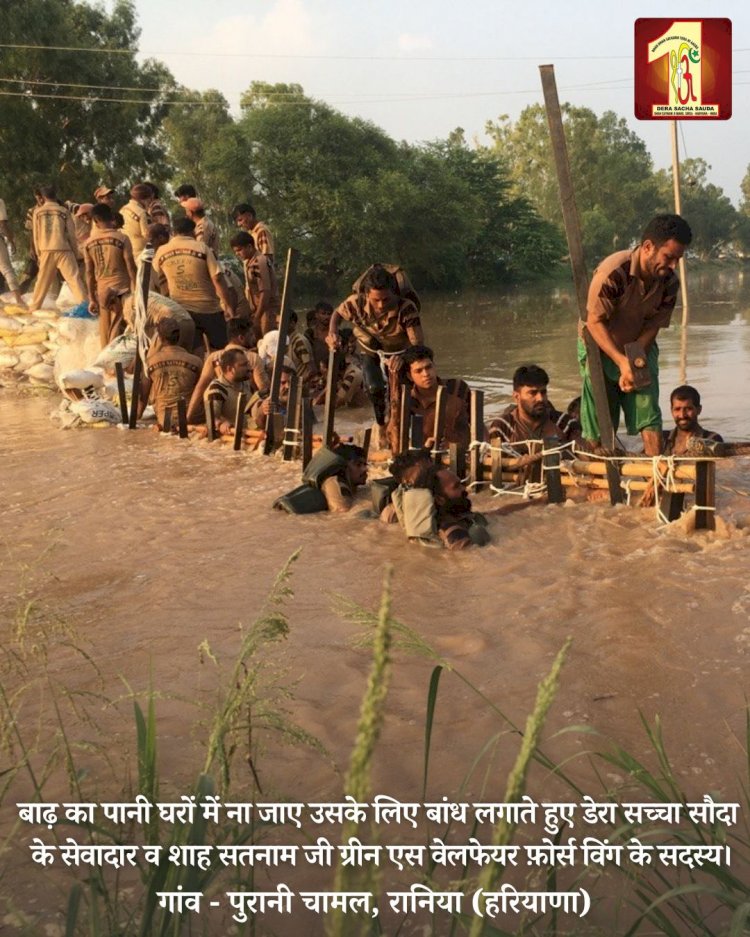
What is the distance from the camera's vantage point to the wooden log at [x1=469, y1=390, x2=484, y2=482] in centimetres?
595

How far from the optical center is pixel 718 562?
461 cm

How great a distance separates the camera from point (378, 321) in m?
6.72

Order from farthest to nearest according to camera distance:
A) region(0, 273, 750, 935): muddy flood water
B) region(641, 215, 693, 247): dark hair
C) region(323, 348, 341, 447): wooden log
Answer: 1. region(323, 348, 341, 447): wooden log
2. region(641, 215, 693, 247): dark hair
3. region(0, 273, 750, 935): muddy flood water

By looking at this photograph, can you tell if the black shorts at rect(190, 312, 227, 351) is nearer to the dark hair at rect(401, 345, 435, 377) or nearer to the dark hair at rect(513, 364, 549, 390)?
the dark hair at rect(401, 345, 435, 377)

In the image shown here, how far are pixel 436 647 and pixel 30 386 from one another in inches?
379

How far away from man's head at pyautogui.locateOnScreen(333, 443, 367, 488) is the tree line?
2019 centimetres

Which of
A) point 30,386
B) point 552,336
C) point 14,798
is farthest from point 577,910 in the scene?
point 552,336

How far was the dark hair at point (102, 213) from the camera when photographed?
10.5 m

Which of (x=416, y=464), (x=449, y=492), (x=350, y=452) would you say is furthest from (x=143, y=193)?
(x=449, y=492)

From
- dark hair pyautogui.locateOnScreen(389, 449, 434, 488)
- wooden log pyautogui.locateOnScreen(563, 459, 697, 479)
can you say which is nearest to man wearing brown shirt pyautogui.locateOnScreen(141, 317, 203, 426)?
dark hair pyautogui.locateOnScreen(389, 449, 434, 488)

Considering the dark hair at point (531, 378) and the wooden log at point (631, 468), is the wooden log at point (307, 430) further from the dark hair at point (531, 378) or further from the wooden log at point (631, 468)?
the wooden log at point (631, 468)

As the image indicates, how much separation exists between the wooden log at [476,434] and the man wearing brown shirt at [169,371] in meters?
3.45

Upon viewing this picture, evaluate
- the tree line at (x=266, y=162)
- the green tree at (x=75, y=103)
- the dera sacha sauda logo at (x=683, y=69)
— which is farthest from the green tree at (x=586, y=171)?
the dera sacha sauda logo at (x=683, y=69)

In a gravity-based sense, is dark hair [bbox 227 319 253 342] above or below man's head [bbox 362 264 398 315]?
below
